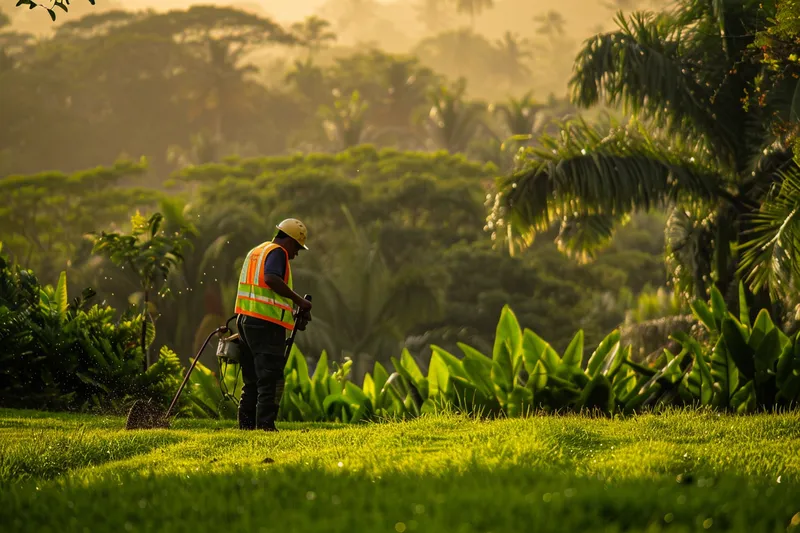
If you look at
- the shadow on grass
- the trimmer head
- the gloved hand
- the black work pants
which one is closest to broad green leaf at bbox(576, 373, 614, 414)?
the gloved hand

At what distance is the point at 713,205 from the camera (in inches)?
546

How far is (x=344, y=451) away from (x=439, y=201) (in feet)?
126

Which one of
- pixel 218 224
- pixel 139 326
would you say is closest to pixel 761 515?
pixel 139 326

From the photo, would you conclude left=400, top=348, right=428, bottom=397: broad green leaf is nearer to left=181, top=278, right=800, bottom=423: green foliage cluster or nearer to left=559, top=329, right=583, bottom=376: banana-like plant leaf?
left=181, top=278, right=800, bottom=423: green foliage cluster

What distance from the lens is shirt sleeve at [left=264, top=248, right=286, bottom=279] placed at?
24.8 ft

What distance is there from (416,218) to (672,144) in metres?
31.2

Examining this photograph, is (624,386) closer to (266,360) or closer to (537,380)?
(537,380)

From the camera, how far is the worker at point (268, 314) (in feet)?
25.0

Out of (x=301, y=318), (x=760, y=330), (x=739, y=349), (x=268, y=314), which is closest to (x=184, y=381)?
(x=268, y=314)

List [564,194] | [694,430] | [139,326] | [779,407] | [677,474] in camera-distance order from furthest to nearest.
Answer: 1. [564,194]
2. [139,326]
3. [779,407]
4. [694,430]
5. [677,474]

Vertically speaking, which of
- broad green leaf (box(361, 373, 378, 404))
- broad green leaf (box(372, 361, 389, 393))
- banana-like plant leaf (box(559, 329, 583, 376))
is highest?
banana-like plant leaf (box(559, 329, 583, 376))

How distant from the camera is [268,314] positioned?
25.1 ft

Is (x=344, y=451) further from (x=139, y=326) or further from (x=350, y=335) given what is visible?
(x=350, y=335)

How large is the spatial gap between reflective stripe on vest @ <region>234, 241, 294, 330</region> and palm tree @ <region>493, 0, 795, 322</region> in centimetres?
627
